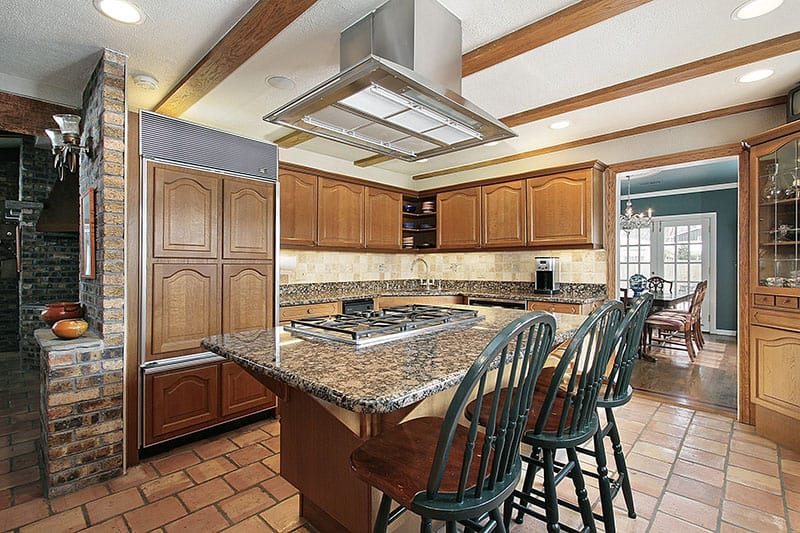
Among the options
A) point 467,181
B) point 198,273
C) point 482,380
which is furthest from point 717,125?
point 198,273

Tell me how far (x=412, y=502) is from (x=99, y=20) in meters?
2.65

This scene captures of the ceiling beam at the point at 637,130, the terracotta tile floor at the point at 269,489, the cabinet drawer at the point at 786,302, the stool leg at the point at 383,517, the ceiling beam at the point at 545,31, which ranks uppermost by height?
the ceiling beam at the point at 637,130

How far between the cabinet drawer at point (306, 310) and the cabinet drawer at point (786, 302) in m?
3.48

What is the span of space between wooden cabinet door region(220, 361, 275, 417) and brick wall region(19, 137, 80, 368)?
3.55 meters

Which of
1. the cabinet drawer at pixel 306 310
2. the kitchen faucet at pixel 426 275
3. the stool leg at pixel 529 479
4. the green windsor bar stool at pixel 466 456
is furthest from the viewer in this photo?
the kitchen faucet at pixel 426 275

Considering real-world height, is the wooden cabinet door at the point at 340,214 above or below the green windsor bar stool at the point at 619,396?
above

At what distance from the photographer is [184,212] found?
271 centimetres

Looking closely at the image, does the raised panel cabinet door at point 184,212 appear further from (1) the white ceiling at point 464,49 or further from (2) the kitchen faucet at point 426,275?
(2) the kitchen faucet at point 426,275

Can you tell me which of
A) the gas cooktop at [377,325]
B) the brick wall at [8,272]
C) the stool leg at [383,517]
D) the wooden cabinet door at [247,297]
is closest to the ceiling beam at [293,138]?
the wooden cabinet door at [247,297]

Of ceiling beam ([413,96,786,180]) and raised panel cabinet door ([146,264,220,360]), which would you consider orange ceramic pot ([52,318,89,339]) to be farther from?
ceiling beam ([413,96,786,180])

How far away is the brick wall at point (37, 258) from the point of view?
484 cm

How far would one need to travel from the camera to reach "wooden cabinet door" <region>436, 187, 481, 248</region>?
188 inches

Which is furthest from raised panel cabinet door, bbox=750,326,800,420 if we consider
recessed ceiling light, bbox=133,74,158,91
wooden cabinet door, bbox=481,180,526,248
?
recessed ceiling light, bbox=133,74,158,91

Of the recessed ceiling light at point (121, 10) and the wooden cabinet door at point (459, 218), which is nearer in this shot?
the recessed ceiling light at point (121, 10)
